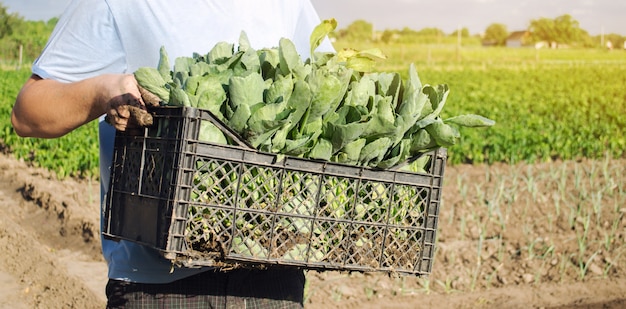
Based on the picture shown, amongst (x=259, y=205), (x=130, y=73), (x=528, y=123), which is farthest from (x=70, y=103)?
(x=528, y=123)

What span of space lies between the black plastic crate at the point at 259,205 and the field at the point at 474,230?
216 millimetres

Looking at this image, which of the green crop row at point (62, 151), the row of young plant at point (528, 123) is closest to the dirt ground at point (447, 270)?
the green crop row at point (62, 151)

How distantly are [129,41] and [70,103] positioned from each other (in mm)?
274

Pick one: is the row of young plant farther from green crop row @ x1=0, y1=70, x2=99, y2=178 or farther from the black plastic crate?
the black plastic crate

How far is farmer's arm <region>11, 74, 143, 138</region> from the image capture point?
1.95m

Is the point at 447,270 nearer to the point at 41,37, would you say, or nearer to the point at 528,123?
the point at 528,123

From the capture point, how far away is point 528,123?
11.9 meters

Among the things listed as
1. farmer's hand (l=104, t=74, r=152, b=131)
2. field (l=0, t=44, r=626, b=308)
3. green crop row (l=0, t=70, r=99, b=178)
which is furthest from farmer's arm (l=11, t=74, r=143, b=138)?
green crop row (l=0, t=70, r=99, b=178)

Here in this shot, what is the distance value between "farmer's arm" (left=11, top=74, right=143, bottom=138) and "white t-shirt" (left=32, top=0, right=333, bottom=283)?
8 cm

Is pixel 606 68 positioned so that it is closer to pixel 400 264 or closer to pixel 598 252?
pixel 598 252

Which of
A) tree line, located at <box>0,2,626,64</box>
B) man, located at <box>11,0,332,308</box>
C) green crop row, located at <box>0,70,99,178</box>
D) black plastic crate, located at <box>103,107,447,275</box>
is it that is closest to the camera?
black plastic crate, located at <box>103,107,447,275</box>

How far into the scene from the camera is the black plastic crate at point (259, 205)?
1.86 metres

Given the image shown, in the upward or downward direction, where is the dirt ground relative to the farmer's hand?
downward

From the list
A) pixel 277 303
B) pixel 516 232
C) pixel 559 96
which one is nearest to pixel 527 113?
A: pixel 559 96
